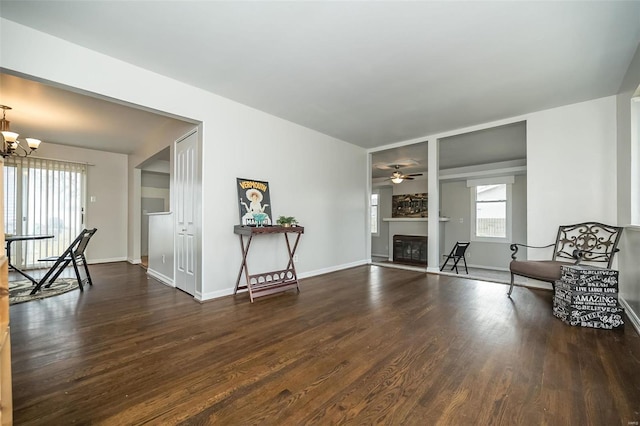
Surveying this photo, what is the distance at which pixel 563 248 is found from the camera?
139 inches

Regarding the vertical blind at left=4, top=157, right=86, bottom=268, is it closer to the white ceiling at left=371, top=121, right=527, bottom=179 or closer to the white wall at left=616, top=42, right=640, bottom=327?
the white ceiling at left=371, top=121, right=527, bottom=179

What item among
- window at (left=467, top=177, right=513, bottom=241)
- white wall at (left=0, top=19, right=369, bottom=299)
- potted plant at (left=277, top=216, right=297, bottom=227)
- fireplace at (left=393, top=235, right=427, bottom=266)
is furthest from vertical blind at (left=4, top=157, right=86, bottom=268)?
window at (left=467, top=177, right=513, bottom=241)

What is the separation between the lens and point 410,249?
7.34 meters

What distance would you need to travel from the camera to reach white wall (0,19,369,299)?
233cm

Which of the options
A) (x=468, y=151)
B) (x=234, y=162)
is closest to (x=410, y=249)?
(x=468, y=151)

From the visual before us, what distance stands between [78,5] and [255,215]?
2.49 metres

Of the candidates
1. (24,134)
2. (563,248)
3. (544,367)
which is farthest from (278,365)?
(24,134)

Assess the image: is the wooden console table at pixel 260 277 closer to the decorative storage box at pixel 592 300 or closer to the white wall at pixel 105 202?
the decorative storage box at pixel 592 300

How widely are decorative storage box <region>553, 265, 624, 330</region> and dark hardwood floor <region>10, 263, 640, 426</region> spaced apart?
0.42 ft

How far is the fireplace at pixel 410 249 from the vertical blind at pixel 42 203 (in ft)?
25.5

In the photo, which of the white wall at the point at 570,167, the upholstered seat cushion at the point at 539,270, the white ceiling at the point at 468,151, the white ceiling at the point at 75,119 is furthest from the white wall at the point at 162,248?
the white wall at the point at 570,167

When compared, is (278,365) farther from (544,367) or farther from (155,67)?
(155,67)

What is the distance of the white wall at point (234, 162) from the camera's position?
2326mm

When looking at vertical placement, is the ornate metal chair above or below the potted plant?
below
